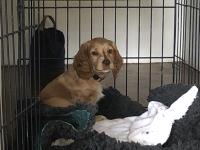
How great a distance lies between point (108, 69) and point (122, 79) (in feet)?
5.04

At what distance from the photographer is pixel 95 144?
147 cm

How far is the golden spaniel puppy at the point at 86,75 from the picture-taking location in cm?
228

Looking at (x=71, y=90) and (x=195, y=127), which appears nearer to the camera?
(x=195, y=127)

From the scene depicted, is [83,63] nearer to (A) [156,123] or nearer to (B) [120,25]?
(A) [156,123]

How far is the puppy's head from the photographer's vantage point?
2.31 metres

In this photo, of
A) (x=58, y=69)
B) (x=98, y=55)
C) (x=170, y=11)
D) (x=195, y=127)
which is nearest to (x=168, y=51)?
(x=170, y=11)

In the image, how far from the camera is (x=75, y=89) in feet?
7.56

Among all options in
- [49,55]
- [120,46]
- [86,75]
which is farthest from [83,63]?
[120,46]

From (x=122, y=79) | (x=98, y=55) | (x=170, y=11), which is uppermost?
(x=170, y=11)

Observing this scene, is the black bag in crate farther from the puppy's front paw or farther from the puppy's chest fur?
the puppy's front paw

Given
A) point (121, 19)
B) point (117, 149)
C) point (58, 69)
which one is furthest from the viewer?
point (121, 19)

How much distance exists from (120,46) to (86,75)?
2503 millimetres

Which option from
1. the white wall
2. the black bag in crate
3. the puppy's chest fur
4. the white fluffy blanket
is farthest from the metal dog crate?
the white fluffy blanket

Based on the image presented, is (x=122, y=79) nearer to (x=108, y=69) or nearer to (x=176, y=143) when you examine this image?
(x=108, y=69)
